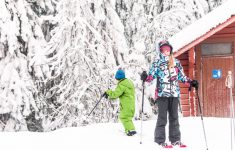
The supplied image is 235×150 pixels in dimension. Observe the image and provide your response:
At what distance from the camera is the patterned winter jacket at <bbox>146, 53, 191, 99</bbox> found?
750 centimetres

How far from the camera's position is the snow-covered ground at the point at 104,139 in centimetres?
745

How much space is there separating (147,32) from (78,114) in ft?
15.8

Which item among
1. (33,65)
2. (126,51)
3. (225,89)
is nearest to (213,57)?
(225,89)

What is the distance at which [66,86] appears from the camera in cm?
1536

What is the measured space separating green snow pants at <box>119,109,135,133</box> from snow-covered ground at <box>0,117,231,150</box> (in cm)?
17

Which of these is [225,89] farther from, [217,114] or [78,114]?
[78,114]

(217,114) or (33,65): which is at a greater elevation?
(33,65)

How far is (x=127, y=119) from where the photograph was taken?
349 inches

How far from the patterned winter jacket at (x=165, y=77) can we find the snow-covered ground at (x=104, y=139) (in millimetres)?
891

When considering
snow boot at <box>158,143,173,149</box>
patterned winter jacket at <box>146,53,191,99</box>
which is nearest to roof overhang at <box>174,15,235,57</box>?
patterned winter jacket at <box>146,53,191,99</box>

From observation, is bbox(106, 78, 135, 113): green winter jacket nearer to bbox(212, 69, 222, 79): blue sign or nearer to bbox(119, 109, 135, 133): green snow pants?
bbox(119, 109, 135, 133): green snow pants

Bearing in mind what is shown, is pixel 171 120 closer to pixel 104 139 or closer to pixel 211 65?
pixel 104 139

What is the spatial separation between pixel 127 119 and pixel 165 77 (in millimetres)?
1664

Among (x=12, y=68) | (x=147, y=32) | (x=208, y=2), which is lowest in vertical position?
(x=12, y=68)
